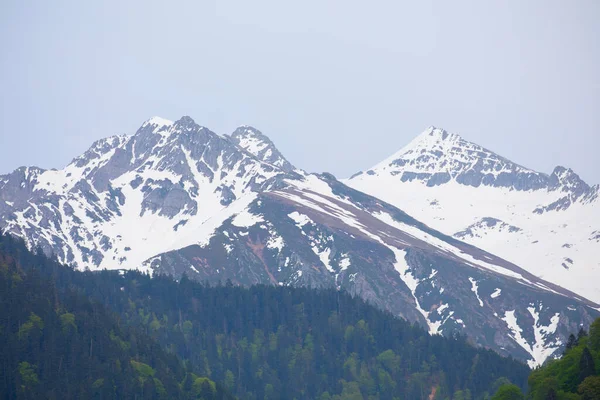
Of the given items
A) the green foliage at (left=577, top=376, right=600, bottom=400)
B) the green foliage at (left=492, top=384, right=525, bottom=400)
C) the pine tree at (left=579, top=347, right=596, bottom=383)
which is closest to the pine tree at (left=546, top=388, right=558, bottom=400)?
the green foliage at (left=577, top=376, right=600, bottom=400)

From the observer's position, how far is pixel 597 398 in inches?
5531

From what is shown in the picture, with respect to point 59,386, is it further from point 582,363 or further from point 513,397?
point 582,363

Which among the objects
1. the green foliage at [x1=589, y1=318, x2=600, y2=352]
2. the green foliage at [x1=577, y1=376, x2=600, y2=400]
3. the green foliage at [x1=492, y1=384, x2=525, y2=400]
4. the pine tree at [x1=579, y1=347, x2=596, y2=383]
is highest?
the green foliage at [x1=589, y1=318, x2=600, y2=352]

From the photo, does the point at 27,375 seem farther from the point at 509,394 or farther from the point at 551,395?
the point at 551,395

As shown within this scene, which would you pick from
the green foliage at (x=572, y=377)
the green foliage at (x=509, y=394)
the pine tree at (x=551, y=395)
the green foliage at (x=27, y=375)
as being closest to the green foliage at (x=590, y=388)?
the green foliage at (x=572, y=377)

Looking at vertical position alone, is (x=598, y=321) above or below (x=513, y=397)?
above

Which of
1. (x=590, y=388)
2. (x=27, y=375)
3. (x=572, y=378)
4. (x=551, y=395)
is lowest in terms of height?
(x=551, y=395)

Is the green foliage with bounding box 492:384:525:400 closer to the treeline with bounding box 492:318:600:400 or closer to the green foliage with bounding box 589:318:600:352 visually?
the treeline with bounding box 492:318:600:400

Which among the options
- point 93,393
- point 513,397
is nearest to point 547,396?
point 513,397

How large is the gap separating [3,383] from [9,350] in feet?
35.7

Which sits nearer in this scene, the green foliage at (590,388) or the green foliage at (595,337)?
the green foliage at (590,388)

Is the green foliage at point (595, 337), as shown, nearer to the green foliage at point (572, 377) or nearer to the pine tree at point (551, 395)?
the green foliage at point (572, 377)

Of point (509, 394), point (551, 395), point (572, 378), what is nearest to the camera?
point (551, 395)

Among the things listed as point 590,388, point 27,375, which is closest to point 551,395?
point 590,388
